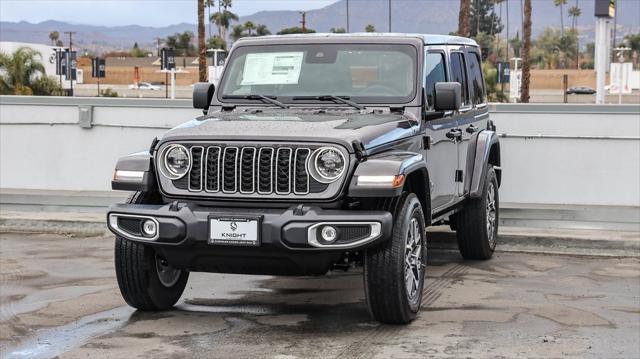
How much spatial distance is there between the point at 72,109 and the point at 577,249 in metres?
7.09

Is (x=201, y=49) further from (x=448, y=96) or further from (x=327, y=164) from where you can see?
(x=327, y=164)

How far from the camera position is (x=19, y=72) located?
1622 inches

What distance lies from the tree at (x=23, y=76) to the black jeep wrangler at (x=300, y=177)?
34471mm

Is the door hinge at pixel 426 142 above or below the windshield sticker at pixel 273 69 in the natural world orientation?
below

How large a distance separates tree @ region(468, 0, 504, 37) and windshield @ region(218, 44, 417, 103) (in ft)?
523

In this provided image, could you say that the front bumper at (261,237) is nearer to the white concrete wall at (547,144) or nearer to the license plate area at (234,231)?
the license plate area at (234,231)

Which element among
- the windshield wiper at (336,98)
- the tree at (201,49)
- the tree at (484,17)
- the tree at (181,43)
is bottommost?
the windshield wiper at (336,98)

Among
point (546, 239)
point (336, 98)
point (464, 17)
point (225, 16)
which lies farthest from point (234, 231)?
point (225, 16)

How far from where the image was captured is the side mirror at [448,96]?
7734 mm

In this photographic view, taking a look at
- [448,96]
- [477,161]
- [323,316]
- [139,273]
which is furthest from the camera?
[477,161]

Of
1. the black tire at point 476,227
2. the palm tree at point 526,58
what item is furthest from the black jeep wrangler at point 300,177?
the palm tree at point 526,58

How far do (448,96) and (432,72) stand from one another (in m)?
0.63

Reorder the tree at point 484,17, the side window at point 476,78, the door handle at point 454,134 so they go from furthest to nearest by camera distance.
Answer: the tree at point 484,17, the side window at point 476,78, the door handle at point 454,134

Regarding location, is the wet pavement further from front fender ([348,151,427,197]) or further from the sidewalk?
front fender ([348,151,427,197])
